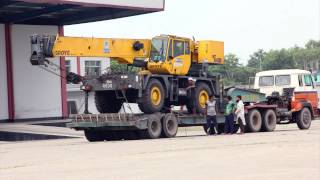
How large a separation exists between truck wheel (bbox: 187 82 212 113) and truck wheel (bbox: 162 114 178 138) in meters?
1.60

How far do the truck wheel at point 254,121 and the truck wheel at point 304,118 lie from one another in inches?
110

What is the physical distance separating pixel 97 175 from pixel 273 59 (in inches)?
4525

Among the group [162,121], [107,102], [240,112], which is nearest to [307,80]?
[240,112]

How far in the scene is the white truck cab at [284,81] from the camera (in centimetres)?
3031

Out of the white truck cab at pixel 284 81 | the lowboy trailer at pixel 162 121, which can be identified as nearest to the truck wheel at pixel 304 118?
the lowboy trailer at pixel 162 121

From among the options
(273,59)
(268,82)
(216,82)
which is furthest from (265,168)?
(273,59)

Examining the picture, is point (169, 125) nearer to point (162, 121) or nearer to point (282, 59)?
point (162, 121)

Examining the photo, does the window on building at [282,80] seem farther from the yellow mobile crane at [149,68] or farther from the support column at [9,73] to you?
the support column at [9,73]

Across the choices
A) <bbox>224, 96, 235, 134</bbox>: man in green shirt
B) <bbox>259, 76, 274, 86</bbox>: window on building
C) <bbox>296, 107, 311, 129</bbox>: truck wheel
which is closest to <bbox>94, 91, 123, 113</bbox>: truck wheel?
<bbox>224, 96, 235, 134</bbox>: man in green shirt

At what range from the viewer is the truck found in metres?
23.2

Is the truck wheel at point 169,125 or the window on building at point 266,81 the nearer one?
the truck wheel at point 169,125

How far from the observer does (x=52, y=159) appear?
16109mm

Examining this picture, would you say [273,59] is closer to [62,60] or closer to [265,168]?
[62,60]

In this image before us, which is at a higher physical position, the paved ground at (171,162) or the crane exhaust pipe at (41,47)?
the crane exhaust pipe at (41,47)
